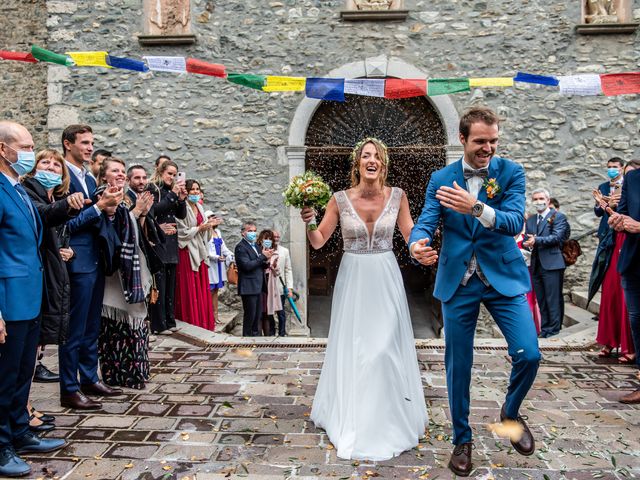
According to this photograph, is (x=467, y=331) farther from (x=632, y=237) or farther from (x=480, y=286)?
(x=632, y=237)

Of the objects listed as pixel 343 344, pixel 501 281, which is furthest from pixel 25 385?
pixel 501 281

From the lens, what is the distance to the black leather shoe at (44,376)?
520cm

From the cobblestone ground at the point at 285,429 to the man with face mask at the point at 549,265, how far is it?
78.6 inches

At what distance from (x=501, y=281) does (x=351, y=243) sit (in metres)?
1.21

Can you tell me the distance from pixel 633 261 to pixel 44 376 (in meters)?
5.10

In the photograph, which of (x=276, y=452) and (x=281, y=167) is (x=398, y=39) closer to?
(x=281, y=167)

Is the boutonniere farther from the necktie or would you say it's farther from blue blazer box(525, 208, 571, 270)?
blue blazer box(525, 208, 571, 270)

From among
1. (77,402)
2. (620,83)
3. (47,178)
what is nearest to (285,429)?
(77,402)

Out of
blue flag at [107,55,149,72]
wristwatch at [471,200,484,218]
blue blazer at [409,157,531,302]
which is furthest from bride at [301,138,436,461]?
blue flag at [107,55,149,72]

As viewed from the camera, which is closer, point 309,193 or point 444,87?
point 309,193

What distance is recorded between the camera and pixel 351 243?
4148 millimetres

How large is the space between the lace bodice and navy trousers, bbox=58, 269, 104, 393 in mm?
2002

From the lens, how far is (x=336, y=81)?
7531 mm

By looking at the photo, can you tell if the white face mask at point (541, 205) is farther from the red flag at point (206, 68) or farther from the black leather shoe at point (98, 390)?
the black leather shoe at point (98, 390)
